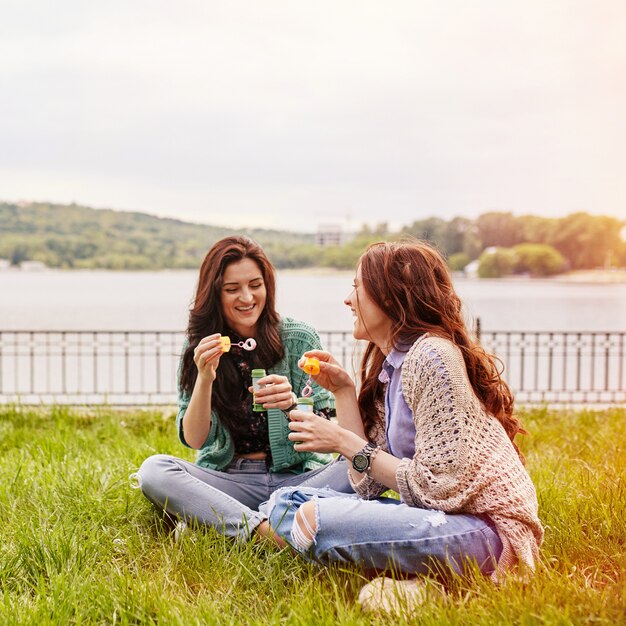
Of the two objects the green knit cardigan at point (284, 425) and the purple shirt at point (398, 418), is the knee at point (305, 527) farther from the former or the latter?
the green knit cardigan at point (284, 425)

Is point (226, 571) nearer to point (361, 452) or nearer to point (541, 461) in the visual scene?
point (361, 452)

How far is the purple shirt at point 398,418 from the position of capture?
250cm

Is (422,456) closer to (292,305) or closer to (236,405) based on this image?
(236,405)

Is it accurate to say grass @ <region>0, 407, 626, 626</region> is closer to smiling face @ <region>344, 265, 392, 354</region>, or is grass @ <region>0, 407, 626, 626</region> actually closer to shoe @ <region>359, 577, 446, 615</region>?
shoe @ <region>359, 577, 446, 615</region>

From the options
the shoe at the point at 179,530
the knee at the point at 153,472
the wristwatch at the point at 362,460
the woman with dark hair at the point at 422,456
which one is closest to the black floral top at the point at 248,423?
the knee at the point at 153,472

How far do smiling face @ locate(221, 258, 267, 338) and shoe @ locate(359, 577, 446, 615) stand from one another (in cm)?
125

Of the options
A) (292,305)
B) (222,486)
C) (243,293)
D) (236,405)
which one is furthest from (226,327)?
(292,305)

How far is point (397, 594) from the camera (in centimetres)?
219

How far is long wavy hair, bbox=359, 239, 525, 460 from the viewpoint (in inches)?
95.3

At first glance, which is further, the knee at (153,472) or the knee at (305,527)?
the knee at (153,472)

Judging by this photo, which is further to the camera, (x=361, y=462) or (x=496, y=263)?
(x=496, y=263)

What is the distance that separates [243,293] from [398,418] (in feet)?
3.10

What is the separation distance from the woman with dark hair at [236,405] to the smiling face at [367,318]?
25.9 inches

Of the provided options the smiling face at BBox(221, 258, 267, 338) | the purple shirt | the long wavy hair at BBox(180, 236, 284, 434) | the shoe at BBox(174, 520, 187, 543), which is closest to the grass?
the shoe at BBox(174, 520, 187, 543)
